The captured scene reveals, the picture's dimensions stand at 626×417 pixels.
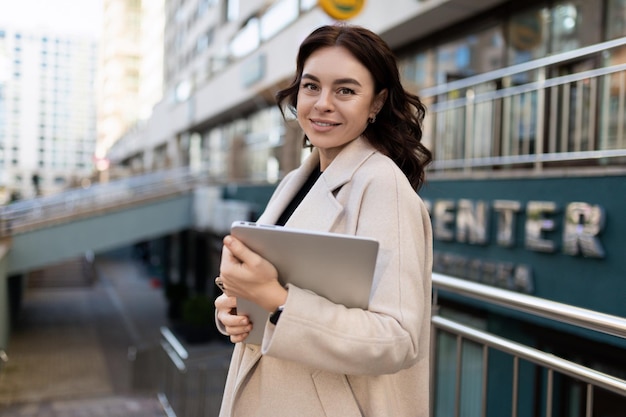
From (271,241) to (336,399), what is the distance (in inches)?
16.3

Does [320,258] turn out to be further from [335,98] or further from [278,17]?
[278,17]

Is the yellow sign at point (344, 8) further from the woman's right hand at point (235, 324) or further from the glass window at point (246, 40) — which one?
the woman's right hand at point (235, 324)

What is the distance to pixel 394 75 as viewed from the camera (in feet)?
5.02

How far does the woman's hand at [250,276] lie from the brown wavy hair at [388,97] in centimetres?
47

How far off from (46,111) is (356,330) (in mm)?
91591

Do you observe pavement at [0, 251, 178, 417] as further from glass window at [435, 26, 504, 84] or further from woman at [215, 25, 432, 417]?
woman at [215, 25, 432, 417]

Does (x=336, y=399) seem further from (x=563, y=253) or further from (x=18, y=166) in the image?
(x=18, y=166)

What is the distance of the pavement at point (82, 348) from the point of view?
34.8ft

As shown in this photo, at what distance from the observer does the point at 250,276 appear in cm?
129

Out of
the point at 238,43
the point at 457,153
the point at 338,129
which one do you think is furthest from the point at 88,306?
the point at 338,129

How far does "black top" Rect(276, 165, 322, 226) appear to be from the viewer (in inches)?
67.8

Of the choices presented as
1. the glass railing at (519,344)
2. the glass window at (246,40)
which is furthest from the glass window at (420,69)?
the glass railing at (519,344)

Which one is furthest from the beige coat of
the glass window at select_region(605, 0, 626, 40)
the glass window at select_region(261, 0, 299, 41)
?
the glass window at select_region(261, 0, 299, 41)

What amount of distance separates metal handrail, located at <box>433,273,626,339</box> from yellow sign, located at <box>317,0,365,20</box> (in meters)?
9.12
